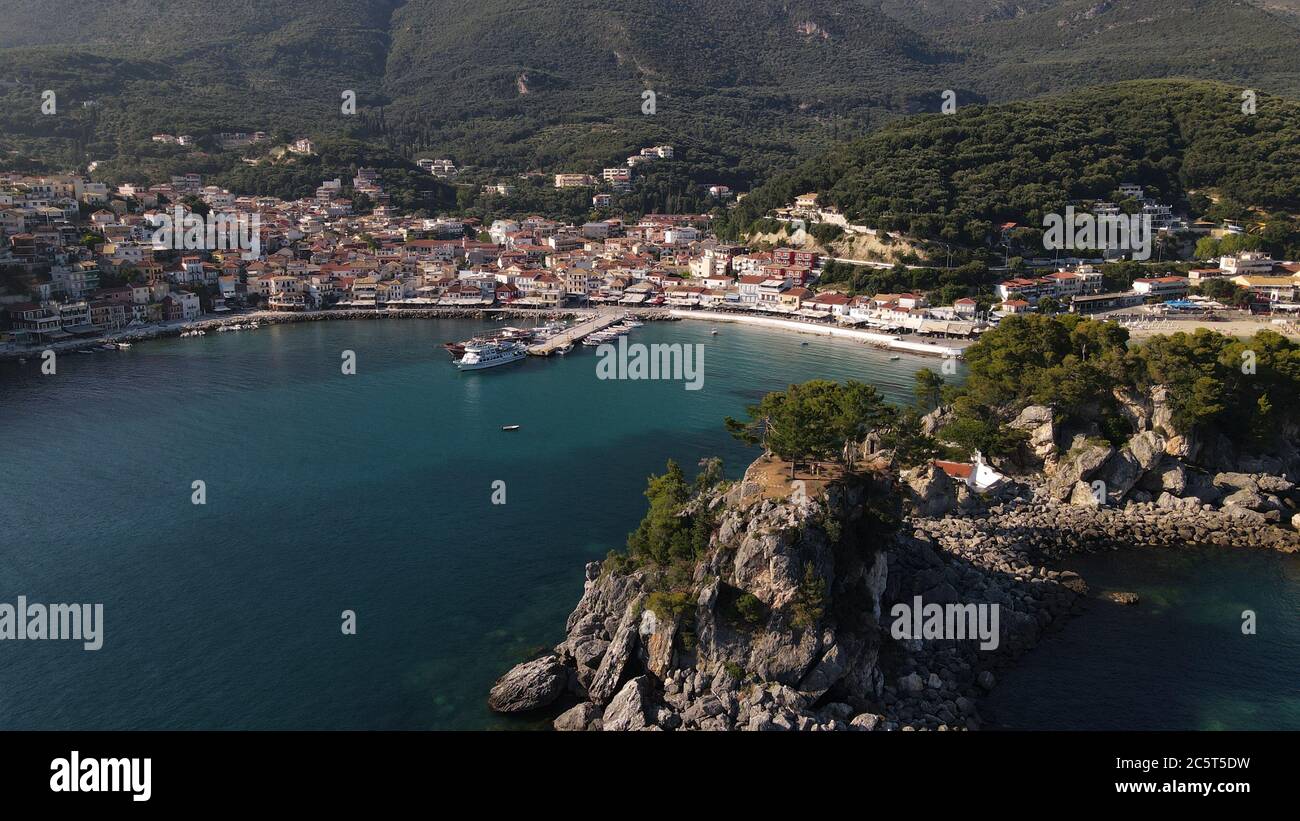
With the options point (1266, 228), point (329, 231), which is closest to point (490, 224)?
point (329, 231)

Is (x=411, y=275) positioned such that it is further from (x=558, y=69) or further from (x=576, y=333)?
(x=558, y=69)

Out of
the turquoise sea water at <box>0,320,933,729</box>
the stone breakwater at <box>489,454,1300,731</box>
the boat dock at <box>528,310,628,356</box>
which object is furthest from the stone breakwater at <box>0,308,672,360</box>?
the stone breakwater at <box>489,454,1300,731</box>

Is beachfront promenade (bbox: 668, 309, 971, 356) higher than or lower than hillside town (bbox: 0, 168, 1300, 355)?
lower

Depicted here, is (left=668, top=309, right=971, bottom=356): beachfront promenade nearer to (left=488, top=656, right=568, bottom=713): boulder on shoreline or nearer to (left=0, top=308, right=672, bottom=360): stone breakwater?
(left=0, top=308, right=672, bottom=360): stone breakwater

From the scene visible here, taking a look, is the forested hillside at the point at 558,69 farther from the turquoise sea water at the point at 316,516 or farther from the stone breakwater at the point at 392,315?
the turquoise sea water at the point at 316,516

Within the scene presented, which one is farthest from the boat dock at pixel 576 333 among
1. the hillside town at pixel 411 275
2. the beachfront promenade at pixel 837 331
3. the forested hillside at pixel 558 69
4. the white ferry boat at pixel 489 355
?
the forested hillside at pixel 558 69

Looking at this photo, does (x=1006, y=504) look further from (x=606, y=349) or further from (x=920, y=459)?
(x=606, y=349)

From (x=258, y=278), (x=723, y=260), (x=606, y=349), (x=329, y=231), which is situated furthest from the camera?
(x=329, y=231)
